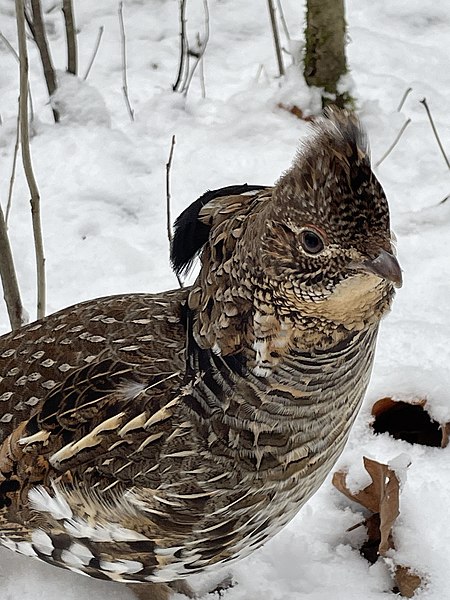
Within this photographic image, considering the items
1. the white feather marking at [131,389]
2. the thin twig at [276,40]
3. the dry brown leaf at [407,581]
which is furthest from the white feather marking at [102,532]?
the thin twig at [276,40]

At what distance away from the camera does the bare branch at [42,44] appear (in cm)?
429

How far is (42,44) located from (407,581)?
9.79 feet

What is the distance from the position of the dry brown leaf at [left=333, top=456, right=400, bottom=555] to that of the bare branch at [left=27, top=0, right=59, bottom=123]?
258cm

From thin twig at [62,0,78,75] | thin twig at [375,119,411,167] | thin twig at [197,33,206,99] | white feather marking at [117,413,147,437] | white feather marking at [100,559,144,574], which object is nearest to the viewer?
white feather marking at [117,413,147,437]

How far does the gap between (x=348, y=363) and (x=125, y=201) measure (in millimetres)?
2261

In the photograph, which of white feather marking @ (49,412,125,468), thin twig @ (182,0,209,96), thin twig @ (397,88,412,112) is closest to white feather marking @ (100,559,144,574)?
white feather marking @ (49,412,125,468)

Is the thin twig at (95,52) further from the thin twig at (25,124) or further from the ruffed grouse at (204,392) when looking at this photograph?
the ruffed grouse at (204,392)

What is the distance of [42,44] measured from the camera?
171 inches

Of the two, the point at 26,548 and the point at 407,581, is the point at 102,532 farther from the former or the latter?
the point at 407,581

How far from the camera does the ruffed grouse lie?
1912mm

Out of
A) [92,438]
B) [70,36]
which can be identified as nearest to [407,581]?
[92,438]

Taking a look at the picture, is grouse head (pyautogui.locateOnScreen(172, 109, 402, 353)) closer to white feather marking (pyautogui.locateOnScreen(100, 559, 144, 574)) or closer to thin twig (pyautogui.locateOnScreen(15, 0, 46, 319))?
white feather marking (pyautogui.locateOnScreen(100, 559, 144, 574))

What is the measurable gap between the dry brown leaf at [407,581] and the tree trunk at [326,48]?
8.17ft

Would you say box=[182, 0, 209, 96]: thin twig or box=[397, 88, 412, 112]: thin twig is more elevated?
box=[182, 0, 209, 96]: thin twig
